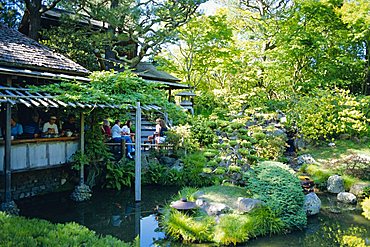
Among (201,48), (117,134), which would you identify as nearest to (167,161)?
(117,134)

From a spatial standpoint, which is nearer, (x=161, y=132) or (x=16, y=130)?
(x=16, y=130)

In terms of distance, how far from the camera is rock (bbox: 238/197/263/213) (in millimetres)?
7824

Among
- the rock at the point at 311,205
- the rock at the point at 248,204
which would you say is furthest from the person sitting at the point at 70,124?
the rock at the point at 311,205

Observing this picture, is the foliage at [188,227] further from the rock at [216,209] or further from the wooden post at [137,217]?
the wooden post at [137,217]

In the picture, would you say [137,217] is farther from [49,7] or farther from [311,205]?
[49,7]

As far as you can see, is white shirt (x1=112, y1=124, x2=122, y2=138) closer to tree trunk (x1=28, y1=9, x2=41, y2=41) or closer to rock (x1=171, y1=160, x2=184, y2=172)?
rock (x1=171, y1=160, x2=184, y2=172)

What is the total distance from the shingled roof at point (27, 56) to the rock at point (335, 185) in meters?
8.85

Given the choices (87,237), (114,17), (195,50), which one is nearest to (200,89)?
(195,50)

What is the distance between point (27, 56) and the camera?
9.97m

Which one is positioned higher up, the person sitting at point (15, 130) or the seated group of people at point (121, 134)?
the person sitting at point (15, 130)

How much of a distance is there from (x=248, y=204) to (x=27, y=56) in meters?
7.38

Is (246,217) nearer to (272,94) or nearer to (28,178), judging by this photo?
(28,178)

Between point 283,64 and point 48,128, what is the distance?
12.0 metres

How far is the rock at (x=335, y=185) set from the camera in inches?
449
